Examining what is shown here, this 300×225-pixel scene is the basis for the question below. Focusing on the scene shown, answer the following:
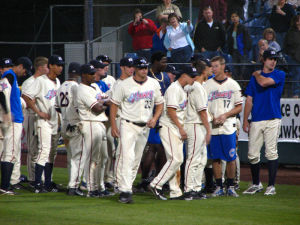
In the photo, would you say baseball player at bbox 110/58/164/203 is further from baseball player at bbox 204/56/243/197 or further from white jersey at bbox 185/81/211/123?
baseball player at bbox 204/56/243/197

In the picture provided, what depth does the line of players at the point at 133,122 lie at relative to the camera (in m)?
9.05

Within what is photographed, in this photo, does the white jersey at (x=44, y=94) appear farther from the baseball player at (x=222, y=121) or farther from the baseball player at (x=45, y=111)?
the baseball player at (x=222, y=121)

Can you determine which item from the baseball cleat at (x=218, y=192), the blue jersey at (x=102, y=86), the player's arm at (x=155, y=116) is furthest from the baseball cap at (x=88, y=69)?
the baseball cleat at (x=218, y=192)

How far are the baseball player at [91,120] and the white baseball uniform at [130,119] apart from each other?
1.72ft

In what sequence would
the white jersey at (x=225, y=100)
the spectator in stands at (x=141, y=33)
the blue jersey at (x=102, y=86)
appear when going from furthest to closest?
the spectator in stands at (x=141, y=33) → the blue jersey at (x=102, y=86) → the white jersey at (x=225, y=100)

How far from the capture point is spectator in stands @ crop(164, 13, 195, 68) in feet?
50.8

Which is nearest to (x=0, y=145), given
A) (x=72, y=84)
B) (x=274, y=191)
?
(x=72, y=84)

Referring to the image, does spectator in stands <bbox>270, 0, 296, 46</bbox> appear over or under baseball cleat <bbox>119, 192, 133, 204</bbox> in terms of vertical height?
over

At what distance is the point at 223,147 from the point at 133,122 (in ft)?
5.61

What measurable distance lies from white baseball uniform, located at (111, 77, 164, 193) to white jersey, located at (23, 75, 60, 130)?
1748 millimetres

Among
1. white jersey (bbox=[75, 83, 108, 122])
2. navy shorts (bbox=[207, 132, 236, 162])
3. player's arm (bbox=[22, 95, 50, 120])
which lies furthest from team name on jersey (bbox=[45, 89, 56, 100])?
navy shorts (bbox=[207, 132, 236, 162])

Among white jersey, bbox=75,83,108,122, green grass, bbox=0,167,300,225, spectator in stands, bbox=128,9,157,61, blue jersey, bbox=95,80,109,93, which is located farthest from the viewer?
spectator in stands, bbox=128,9,157,61

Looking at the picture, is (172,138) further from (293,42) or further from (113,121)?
(293,42)

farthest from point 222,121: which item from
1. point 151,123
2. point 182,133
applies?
point 151,123
